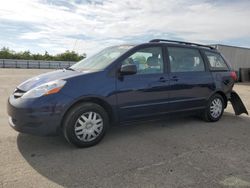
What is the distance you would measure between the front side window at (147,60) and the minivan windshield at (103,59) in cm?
20

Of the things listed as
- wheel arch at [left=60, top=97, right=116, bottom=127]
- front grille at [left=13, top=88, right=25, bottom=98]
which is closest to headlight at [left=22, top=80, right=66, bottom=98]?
front grille at [left=13, top=88, right=25, bottom=98]

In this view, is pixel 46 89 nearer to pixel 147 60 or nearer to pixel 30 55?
pixel 147 60

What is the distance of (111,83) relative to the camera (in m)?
4.01

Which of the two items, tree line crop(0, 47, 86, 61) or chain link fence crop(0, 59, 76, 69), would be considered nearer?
chain link fence crop(0, 59, 76, 69)

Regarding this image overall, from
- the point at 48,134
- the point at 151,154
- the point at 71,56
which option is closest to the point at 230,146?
the point at 151,154

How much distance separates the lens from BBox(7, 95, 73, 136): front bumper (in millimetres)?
3475

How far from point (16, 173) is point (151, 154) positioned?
1834 mm

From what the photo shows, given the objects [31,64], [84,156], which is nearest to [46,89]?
[84,156]

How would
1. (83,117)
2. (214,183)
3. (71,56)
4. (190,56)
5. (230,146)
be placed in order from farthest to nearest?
1. (71,56)
2. (190,56)
3. (230,146)
4. (83,117)
5. (214,183)

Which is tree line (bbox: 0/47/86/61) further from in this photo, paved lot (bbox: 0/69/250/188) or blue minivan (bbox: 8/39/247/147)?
paved lot (bbox: 0/69/250/188)

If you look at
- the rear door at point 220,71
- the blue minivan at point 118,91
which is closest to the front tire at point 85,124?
the blue minivan at point 118,91

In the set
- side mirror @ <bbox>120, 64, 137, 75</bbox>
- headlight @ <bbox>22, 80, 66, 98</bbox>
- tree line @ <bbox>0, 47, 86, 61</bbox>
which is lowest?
headlight @ <bbox>22, 80, 66, 98</bbox>

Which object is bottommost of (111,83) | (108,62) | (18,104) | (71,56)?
(18,104)

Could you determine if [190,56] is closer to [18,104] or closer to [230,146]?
[230,146]
